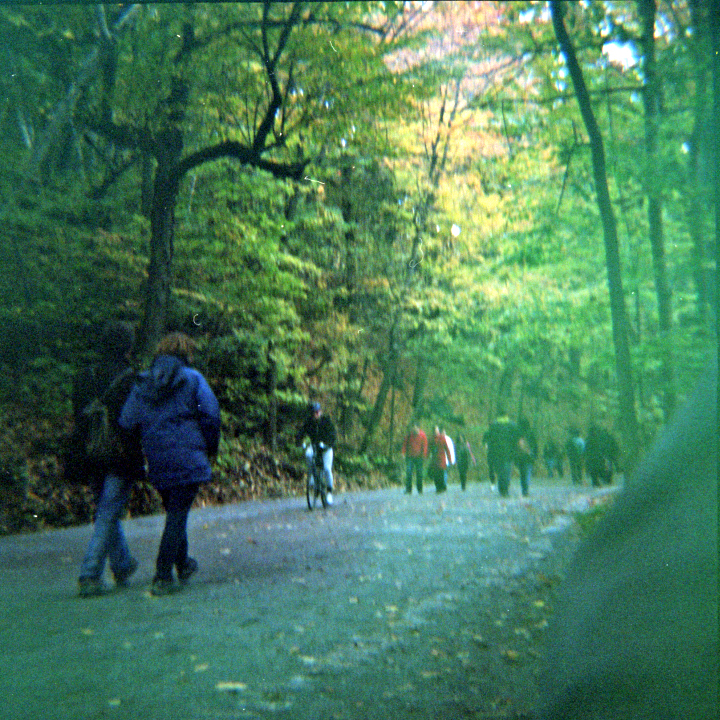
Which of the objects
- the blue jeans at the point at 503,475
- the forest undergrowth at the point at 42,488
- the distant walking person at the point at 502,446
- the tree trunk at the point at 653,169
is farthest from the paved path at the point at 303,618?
the forest undergrowth at the point at 42,488

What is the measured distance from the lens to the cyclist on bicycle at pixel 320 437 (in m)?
6.76

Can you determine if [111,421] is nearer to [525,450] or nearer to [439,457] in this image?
[439,457]

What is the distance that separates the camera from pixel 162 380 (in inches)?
237

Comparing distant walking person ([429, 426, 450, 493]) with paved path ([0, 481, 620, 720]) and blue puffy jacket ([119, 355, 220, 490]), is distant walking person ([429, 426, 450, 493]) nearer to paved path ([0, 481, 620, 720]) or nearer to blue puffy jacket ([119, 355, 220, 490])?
paved path ([0, 481, 620, 720])

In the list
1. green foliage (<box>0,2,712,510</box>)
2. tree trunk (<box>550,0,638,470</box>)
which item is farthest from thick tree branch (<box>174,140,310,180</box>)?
tree trunk (<box>550,0,638,470</box>)

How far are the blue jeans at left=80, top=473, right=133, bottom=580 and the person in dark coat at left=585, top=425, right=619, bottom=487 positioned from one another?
3.44 metres

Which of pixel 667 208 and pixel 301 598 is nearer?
pixel 667 208

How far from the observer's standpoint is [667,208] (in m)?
4.45

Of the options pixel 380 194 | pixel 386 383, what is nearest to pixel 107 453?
pixel 386 383

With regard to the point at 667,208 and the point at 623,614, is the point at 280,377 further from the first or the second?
the point at 623,614

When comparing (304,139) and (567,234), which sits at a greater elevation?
(304,139)

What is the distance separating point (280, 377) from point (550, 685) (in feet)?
14.1

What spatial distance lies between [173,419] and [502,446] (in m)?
2.38

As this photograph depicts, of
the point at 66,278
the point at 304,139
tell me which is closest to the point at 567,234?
the point at 304,139
